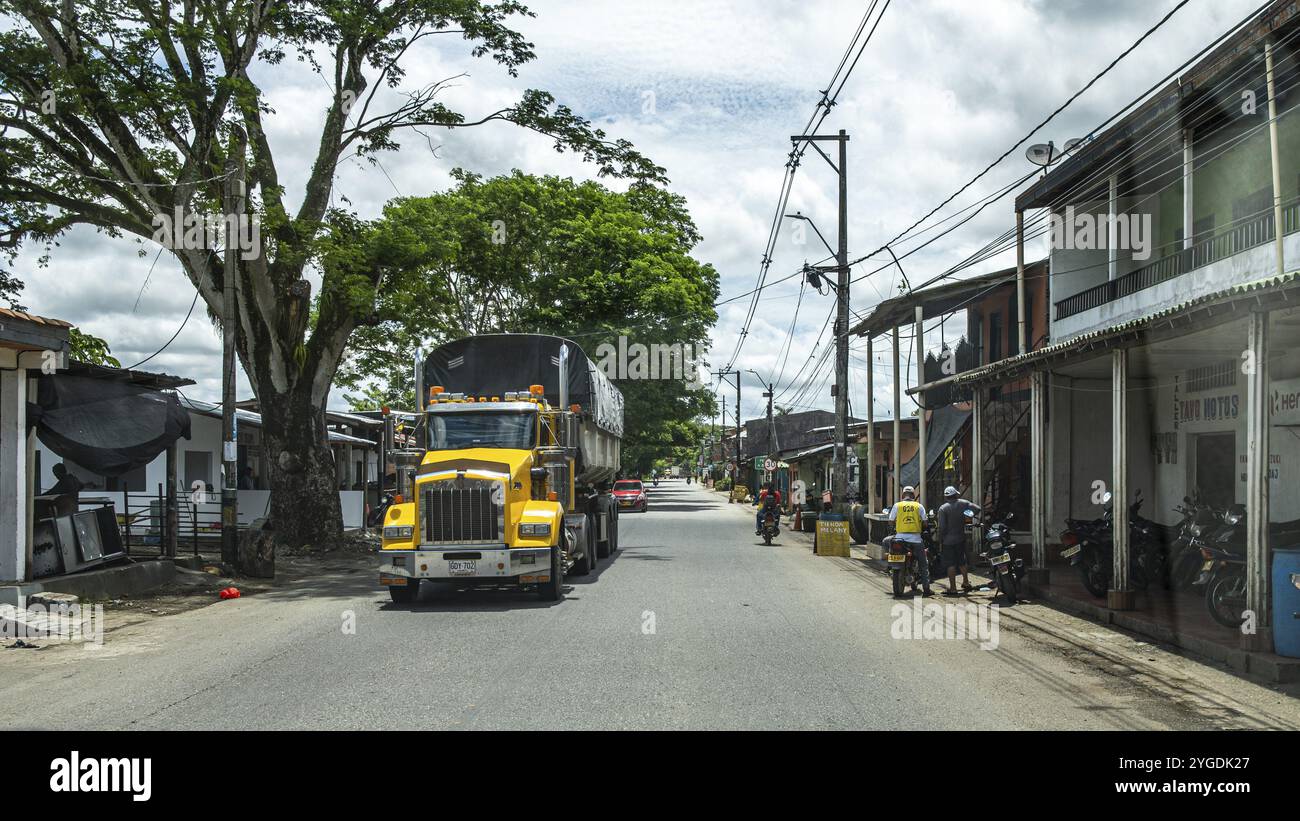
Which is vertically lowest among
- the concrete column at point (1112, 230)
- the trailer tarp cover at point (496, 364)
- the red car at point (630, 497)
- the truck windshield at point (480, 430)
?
the red car at point (630, 497)

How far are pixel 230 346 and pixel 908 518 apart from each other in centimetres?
1195

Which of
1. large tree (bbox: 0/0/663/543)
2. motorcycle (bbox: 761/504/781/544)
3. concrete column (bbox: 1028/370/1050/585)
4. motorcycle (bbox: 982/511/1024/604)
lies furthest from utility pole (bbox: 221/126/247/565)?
motorcycle (bbox: 761/504/781/544)

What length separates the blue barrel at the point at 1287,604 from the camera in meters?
A: 9.26

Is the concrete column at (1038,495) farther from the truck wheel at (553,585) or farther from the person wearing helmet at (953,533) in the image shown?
the truck wheel at (553,585)

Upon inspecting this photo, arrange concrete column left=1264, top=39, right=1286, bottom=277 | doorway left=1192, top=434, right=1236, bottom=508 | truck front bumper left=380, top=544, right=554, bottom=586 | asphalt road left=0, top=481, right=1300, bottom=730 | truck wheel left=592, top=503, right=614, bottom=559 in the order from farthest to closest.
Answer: truck wheel left=592, top=503, right=614, bottom=559, doorway left=1192, top=434, right=1236, bottom=508, truck front bumper left=380, top=544, right=554, bottom=586, concrete column left=1264, top=39, right=1286, bottom=277, asphalt road left=0, top=481, right=1300, bottom=730

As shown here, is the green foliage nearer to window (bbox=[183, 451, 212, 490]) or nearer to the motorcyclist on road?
window (bbox=[183, 451, 212, 490])

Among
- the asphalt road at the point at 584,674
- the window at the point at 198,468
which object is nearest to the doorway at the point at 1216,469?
the asphalt road at the point at 584,674

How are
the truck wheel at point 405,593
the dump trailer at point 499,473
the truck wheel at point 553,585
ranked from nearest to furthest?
the dump trailer at point 499,473 < the truck wheel at point 553,585 < the truck wheel at point 405,593

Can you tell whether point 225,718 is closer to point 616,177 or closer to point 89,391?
point 89,391

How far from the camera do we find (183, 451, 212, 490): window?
28559 mm

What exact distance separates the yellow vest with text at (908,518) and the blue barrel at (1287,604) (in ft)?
21.6

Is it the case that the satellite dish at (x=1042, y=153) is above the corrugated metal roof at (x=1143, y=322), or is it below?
above

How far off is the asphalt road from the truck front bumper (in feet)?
1.48

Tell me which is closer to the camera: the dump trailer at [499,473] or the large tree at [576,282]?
the dump trailer at [499,473]
